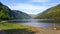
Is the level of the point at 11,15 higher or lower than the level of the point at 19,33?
higher

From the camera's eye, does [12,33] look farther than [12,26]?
No

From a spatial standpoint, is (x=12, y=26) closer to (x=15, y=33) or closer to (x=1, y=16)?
(x=15, y=33)

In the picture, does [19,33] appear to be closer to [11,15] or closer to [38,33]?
[38,33]

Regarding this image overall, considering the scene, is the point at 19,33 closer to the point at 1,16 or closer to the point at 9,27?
the point at 9,27

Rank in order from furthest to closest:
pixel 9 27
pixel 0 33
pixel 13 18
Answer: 1. pixel 13 18
2. pixel 9 27
3. pixel 0 33

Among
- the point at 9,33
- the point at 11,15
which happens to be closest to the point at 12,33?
the point at 9,33

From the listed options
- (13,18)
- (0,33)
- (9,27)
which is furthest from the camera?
(13,18)

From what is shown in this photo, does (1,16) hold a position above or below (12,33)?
above

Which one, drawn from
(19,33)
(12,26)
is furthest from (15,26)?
(19,33)

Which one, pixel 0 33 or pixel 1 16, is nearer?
pixel 0 33
